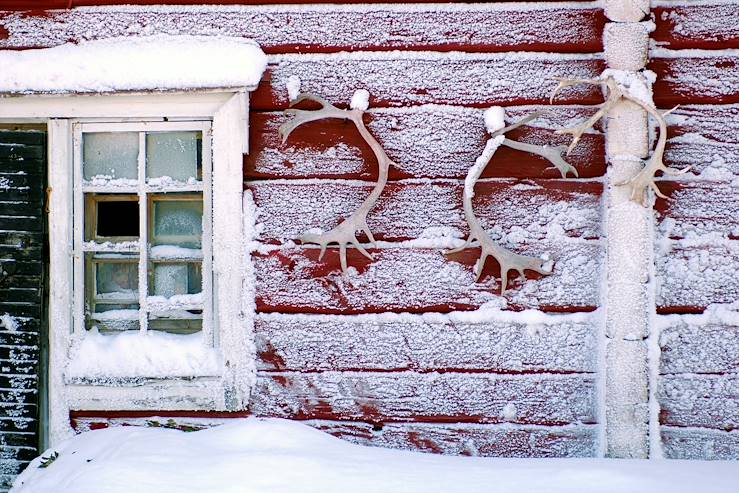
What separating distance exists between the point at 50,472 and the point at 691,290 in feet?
7.75

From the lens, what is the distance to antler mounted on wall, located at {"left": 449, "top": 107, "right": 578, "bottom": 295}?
2.61m

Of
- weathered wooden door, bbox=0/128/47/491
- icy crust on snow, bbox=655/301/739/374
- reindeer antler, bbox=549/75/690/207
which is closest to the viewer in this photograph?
reindeer antler, bbox=549/75/690/207

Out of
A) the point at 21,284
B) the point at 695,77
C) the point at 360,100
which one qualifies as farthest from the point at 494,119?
the point at 21,284

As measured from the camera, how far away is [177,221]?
2807 mm

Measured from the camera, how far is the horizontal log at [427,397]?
2678 millimetres

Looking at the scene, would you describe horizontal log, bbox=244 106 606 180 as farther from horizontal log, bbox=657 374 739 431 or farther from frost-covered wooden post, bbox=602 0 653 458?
horizontal log, bbox=657 374 739 431

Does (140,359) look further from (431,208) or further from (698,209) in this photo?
(698,209)

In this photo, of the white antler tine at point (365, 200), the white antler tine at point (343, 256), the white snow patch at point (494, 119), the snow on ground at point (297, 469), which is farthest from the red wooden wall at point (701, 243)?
the white antler tine at point (343, 256)

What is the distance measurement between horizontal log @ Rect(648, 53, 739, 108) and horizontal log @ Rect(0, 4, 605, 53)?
0.27 m

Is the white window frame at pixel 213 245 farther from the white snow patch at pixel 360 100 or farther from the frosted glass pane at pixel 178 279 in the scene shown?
the white snow patch at pixel 360 100

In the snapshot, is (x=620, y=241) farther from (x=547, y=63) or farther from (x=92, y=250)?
(x=92, y=250)

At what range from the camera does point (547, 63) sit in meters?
2.67

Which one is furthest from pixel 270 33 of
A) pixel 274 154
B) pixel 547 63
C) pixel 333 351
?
pixel 333 351

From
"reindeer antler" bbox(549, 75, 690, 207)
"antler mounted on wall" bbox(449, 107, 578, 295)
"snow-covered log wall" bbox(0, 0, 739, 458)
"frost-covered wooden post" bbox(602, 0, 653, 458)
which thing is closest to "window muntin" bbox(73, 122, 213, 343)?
"snow-covered log wall" bbox(0, 0, 739, 458)
